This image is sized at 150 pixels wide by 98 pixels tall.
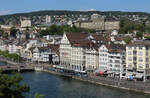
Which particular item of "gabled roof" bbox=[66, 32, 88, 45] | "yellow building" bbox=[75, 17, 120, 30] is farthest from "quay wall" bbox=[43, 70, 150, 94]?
"yellow building" bbox=[75, 17, 120, 30]

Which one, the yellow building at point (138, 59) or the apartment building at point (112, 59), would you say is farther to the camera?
the apartment building at point (112, 59)

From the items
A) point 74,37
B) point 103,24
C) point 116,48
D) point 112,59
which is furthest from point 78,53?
point 103,24

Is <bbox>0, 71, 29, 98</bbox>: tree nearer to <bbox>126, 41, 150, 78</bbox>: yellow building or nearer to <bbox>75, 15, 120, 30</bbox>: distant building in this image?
<bbox>126, 41, 150, 78</bbox>: yellow building

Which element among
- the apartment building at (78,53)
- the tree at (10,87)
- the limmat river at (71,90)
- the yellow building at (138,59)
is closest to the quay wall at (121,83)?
the limmat river at (71,90)

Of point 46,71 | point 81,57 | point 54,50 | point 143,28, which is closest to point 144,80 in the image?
point 81,57

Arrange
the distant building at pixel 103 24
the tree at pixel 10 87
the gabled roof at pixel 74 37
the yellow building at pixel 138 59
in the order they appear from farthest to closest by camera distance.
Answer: the distant building at pixel 103 24, the gabled roof at pixel 74 37, the yellow building at pixel 138 59, the tree at pixel 10 87

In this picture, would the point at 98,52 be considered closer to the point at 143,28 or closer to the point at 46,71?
the point at 46,71

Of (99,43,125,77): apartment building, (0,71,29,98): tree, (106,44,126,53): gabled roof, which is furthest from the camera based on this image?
(106,44,126,53): gabled roof

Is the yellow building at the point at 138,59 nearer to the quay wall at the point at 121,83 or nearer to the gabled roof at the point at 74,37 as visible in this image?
the quay wall at the point at 121,83
